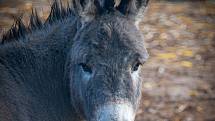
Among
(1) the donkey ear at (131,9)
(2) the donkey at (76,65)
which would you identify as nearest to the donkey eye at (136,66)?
(2) the donkey at (76,65)

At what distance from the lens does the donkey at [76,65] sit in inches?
172

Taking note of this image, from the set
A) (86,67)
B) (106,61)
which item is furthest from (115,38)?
(86,67)

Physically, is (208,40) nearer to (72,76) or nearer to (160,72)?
(160,72)

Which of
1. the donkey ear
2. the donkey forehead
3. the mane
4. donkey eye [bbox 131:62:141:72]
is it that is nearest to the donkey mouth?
donkey eye [bbox 131:62:141:72]

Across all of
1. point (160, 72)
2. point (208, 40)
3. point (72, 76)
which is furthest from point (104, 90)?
point (208, 40)

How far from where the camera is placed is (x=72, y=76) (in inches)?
185

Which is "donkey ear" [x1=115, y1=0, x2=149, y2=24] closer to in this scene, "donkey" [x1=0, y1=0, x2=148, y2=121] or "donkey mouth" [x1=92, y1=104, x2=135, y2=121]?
"donkey" [x1=0, y1=0, x2=148, y2=121]

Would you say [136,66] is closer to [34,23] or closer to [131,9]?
[131,9]

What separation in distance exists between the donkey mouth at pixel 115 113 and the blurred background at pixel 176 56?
304cm

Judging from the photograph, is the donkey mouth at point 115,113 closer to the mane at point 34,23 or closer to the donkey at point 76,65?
the donkey at point 76,65

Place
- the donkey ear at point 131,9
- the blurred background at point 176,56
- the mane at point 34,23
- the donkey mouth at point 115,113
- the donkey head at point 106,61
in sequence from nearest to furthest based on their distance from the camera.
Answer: the donkey mouth at point 115,113
the donkey head at point 106,61
the donkey ear at point 131,9
the mane at point 34,23
the blurred background at point 176,56

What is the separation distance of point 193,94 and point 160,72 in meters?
0.77

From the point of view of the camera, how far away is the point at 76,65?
4609 millimetres

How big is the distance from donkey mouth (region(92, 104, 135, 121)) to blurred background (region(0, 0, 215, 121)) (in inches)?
120
